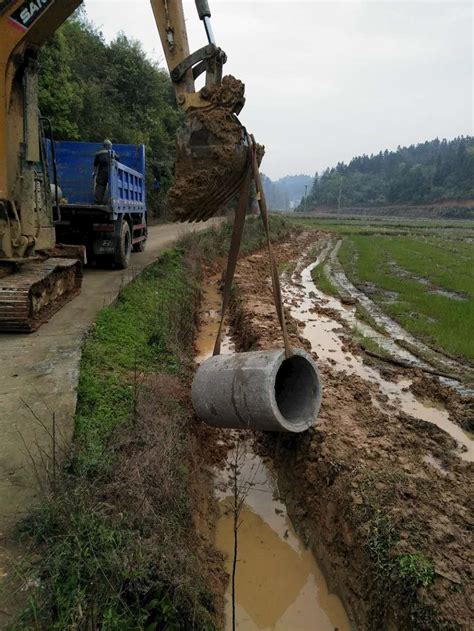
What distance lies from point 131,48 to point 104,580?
26.1 m

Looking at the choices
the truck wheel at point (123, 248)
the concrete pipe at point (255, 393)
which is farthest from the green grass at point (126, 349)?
the concrete pipe at point (255, 393)

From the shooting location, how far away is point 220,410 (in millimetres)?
4586

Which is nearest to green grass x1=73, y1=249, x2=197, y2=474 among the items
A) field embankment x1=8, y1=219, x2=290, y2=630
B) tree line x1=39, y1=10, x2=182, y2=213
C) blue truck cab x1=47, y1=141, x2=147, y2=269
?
field embankment x1=8, y1=219, x2=290, y2=630

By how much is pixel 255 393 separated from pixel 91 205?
6915 mm

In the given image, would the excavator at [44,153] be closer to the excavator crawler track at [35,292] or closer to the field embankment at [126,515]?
the excavator crawler track at [35,292]

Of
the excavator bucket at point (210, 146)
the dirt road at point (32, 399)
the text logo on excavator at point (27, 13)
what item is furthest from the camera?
the text logo on excavator at point (27, 13)

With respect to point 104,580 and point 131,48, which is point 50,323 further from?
point 131,48

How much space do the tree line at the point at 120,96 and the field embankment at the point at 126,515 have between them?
14584mm

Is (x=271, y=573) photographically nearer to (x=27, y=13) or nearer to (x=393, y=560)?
(x=393, y=560)

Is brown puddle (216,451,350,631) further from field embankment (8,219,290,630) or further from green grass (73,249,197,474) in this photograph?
green grass (73,249,197,474)

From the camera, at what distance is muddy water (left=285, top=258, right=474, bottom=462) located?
628 cm

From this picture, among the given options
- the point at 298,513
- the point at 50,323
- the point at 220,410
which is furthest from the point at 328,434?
the point at 50,323

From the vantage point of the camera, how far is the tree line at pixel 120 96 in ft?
65.4

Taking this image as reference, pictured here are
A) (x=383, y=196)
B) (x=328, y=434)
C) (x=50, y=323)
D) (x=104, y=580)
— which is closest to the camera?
(x=104, y=580)
